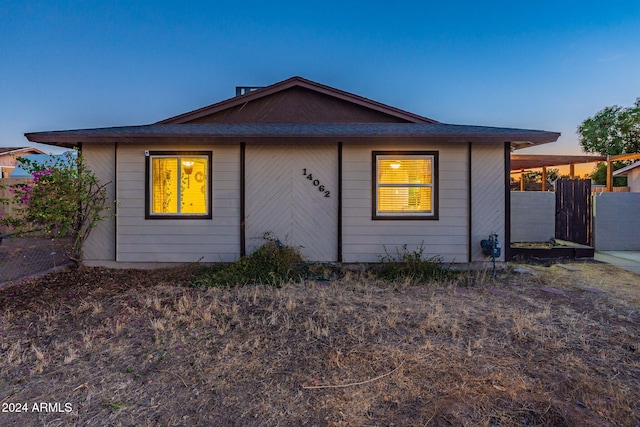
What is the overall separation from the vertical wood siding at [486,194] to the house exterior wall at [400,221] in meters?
0.18

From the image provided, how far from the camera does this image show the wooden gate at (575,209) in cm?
787

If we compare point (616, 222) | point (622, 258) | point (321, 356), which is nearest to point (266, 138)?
point (321, 356)

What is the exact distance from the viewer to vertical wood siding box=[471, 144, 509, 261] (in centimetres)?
572

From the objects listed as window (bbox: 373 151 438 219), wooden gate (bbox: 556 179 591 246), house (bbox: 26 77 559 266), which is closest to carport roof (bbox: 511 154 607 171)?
wooden gate (bbox: 556 179 591 246)

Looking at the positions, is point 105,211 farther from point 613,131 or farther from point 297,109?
point 613,131

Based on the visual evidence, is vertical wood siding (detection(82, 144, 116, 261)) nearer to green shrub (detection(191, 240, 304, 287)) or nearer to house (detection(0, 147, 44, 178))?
green shrub (detection(191, 240, 304, 287))

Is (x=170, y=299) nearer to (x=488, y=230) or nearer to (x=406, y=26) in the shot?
(x=488, y=230)

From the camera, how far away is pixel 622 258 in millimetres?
6918

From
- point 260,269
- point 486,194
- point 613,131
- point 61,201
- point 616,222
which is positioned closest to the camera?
point 61,201

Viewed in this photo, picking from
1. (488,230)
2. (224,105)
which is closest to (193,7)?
(224,105)

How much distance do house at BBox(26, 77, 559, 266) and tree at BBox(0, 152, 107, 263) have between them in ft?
0.82

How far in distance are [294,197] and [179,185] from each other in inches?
89.1

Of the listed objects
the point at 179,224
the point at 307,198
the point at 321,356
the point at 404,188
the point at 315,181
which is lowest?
the point at 321,356

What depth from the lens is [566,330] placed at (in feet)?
10.5
